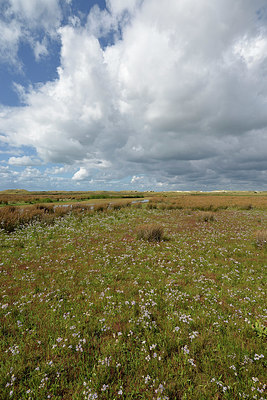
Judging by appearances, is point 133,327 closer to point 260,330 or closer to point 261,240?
point 260,330

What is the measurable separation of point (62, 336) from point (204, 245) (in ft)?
33.4

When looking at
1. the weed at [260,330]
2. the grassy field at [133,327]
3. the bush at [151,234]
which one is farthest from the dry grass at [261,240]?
the weed at [260,330]

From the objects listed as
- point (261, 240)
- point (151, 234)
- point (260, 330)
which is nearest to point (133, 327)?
point (260, 330)

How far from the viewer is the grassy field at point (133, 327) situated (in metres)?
3.20

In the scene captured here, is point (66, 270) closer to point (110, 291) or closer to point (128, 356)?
point (110, 291)

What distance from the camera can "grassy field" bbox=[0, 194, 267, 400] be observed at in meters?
3.20

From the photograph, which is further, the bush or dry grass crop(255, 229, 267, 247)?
the bush

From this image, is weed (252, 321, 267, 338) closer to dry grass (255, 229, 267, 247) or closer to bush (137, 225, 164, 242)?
bush (137, 225, 164, 242)

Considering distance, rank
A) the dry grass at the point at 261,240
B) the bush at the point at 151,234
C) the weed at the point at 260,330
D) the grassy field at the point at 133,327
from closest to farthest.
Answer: the grassy field at the point at 133,327, the weed at the point at 260,330, the dry grass at the point at 261,240, the bush at the point at 151,234

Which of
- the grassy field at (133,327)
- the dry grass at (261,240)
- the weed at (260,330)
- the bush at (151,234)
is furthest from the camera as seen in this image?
the bush at (151,234)

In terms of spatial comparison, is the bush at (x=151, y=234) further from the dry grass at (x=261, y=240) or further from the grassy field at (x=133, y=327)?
the dry grass at (x=261, y=240)

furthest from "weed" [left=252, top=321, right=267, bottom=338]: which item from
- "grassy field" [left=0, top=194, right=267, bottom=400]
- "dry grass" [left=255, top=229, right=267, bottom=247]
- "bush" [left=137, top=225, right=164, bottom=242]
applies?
"dry grass" [left=255, top=229, right=267, bottom=247]

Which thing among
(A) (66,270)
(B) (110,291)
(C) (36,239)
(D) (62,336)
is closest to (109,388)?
(D) (62,336)

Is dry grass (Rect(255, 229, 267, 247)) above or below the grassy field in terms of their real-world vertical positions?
above
